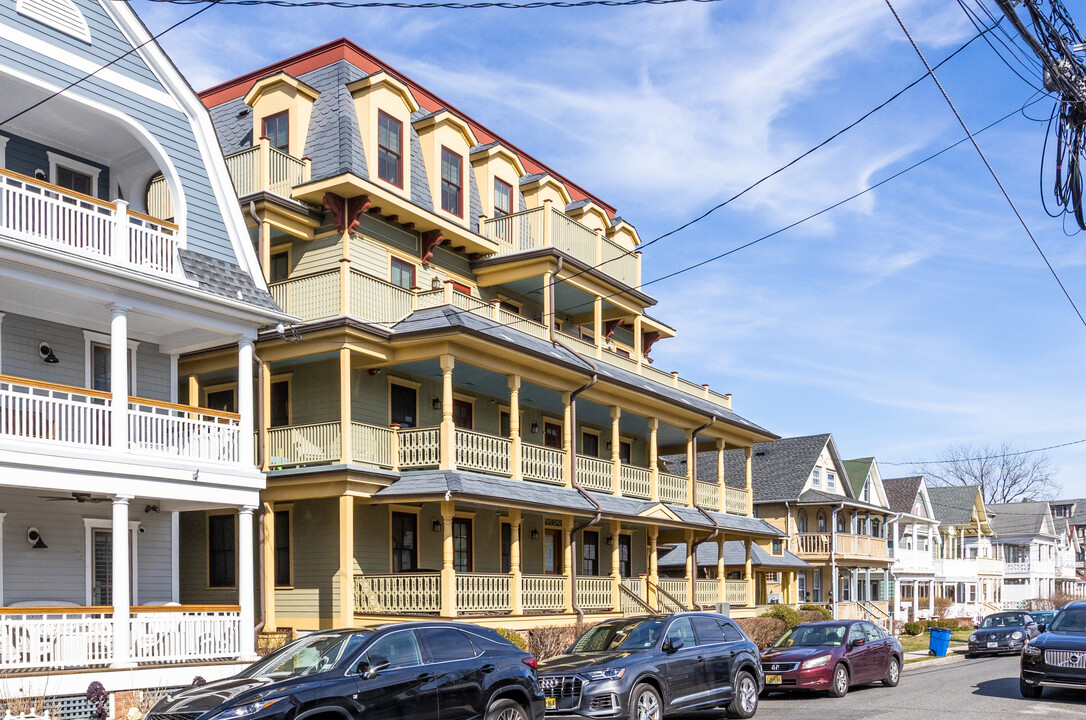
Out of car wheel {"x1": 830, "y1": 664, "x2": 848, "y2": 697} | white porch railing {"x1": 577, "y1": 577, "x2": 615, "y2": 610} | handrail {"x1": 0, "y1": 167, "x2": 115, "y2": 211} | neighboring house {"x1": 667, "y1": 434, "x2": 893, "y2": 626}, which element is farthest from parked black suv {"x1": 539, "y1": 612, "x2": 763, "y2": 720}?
neighboring house {"x1": 667, "y1": 434, "x2": 893, "y2": 626}

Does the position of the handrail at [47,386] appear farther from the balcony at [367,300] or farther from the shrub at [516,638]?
the shrub at [516,638]

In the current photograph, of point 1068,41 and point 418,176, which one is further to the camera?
point 418,176

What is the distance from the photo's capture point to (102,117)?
18.8 metres

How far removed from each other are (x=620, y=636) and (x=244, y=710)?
7.40 m

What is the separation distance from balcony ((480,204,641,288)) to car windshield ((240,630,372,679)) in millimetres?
17708

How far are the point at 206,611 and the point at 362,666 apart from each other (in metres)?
7.89

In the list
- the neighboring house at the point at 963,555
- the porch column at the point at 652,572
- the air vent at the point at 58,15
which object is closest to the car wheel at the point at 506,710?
the air vent at the point at 58,15

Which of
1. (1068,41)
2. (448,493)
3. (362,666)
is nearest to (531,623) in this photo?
(448,493)

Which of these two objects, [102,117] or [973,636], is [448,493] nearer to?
[102,117]

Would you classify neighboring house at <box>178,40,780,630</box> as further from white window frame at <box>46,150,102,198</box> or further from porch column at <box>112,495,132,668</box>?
porch column at <box>112,495,132,668</box>

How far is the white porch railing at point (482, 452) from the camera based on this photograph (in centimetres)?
2383

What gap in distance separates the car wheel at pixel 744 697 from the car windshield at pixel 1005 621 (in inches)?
877

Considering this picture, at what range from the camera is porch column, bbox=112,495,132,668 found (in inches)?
654

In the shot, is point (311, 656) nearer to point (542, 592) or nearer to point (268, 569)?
point (268, 569)
